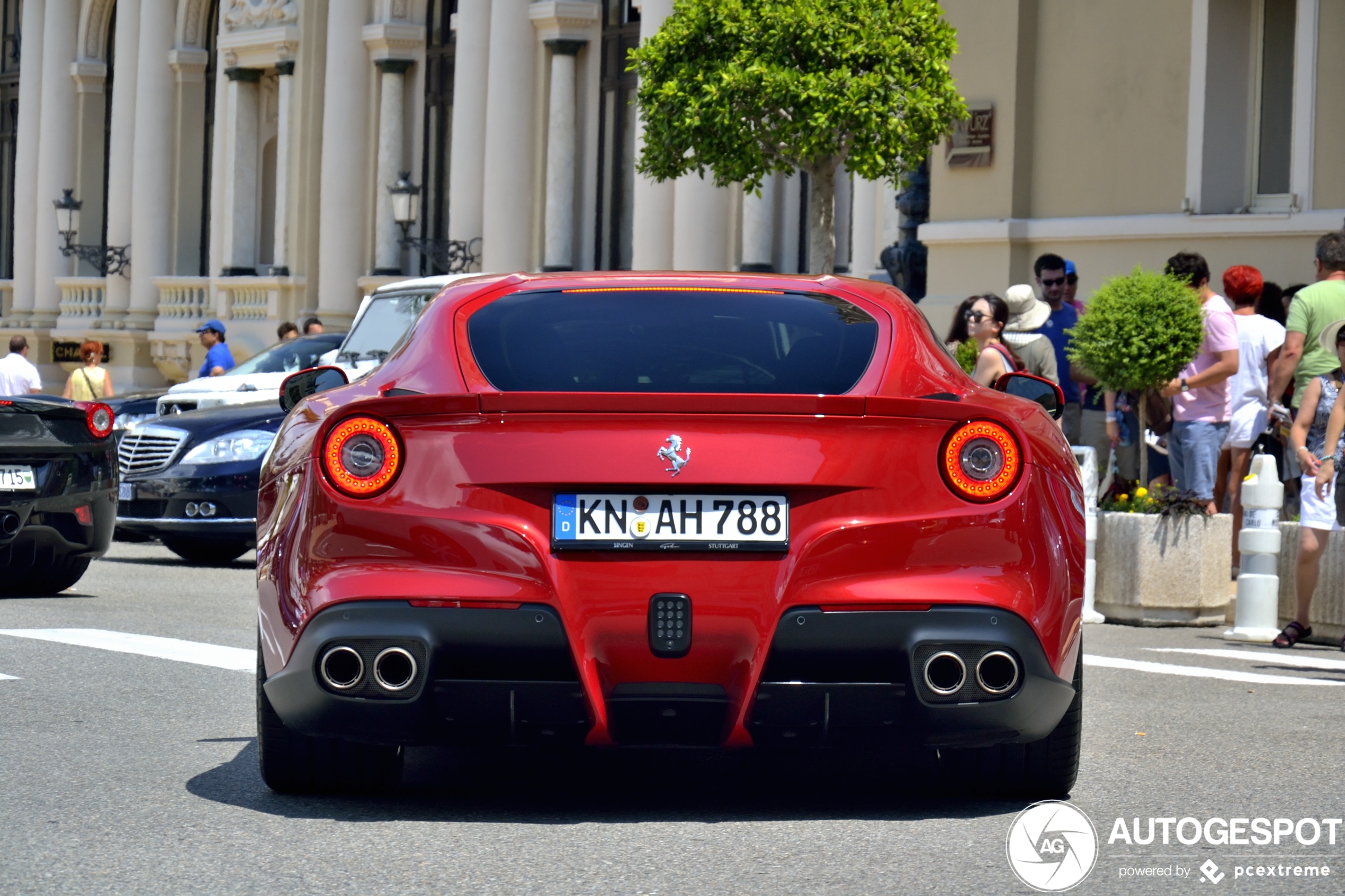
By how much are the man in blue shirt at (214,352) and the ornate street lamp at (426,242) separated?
24.3ft

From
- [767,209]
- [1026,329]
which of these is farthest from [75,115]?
[1026,329]

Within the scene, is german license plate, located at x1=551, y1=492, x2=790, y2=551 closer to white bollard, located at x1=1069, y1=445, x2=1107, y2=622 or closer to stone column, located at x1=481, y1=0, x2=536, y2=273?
white bollard, located at x1=1069, y1=445, x2=1107, y2=622

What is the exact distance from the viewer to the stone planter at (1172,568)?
457 inches

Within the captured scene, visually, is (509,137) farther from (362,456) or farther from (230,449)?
(362,456)

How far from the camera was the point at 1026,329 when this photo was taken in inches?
499

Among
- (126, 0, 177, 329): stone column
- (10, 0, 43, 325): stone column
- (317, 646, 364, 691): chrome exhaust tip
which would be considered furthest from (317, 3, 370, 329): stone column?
(317, 646, 364, 691): chrome exhaust tip

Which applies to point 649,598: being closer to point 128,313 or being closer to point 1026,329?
point 1026,329

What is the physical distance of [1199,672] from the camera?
9086 millimetres

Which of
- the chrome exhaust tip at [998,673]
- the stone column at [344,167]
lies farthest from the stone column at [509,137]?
the chrome exhaust tip at [998,673]

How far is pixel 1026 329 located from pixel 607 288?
7.32 metres

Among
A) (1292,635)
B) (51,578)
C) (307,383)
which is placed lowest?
(51,578)

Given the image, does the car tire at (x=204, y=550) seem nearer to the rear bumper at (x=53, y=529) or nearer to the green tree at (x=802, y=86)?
the rear bumper at (x=53, y=529)

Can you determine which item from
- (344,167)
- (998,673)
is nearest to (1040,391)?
(998,673)

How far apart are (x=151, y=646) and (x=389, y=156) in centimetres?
2495
